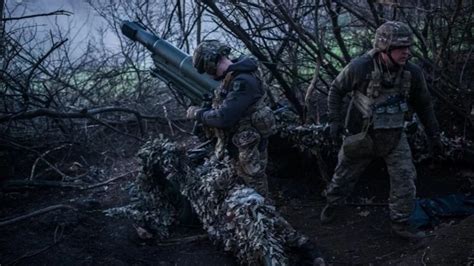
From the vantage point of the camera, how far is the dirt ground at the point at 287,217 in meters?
3.65

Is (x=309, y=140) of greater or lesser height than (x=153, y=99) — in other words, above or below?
below

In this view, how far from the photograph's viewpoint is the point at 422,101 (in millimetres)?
4227

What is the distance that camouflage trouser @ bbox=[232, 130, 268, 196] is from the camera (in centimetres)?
416

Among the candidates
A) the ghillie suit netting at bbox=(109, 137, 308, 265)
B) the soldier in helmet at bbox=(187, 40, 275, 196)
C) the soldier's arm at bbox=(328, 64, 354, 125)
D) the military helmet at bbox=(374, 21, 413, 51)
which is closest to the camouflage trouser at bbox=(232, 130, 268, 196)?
Answer: the soldier in helmet at bbox=(187, 40, 275, 196)

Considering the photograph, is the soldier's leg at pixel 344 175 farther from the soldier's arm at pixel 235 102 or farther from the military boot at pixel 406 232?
the soldier's arm at pixel 235 102

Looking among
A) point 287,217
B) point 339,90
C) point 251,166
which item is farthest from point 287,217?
point 339,90

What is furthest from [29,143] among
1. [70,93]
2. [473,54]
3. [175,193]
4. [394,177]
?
[473,54]

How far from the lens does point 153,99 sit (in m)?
8.16

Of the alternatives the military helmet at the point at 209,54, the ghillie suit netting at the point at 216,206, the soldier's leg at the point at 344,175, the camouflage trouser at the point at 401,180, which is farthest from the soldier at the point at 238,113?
the camouflage trouser at the point at 401,180

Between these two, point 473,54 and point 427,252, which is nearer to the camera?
point 427,252

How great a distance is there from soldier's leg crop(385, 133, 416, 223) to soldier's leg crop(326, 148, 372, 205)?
0.90 ft

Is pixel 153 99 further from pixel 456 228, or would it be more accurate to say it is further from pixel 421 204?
pixel 456 228

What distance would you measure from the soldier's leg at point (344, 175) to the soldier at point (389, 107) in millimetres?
14

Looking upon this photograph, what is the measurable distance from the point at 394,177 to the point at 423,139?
1.20 metres
